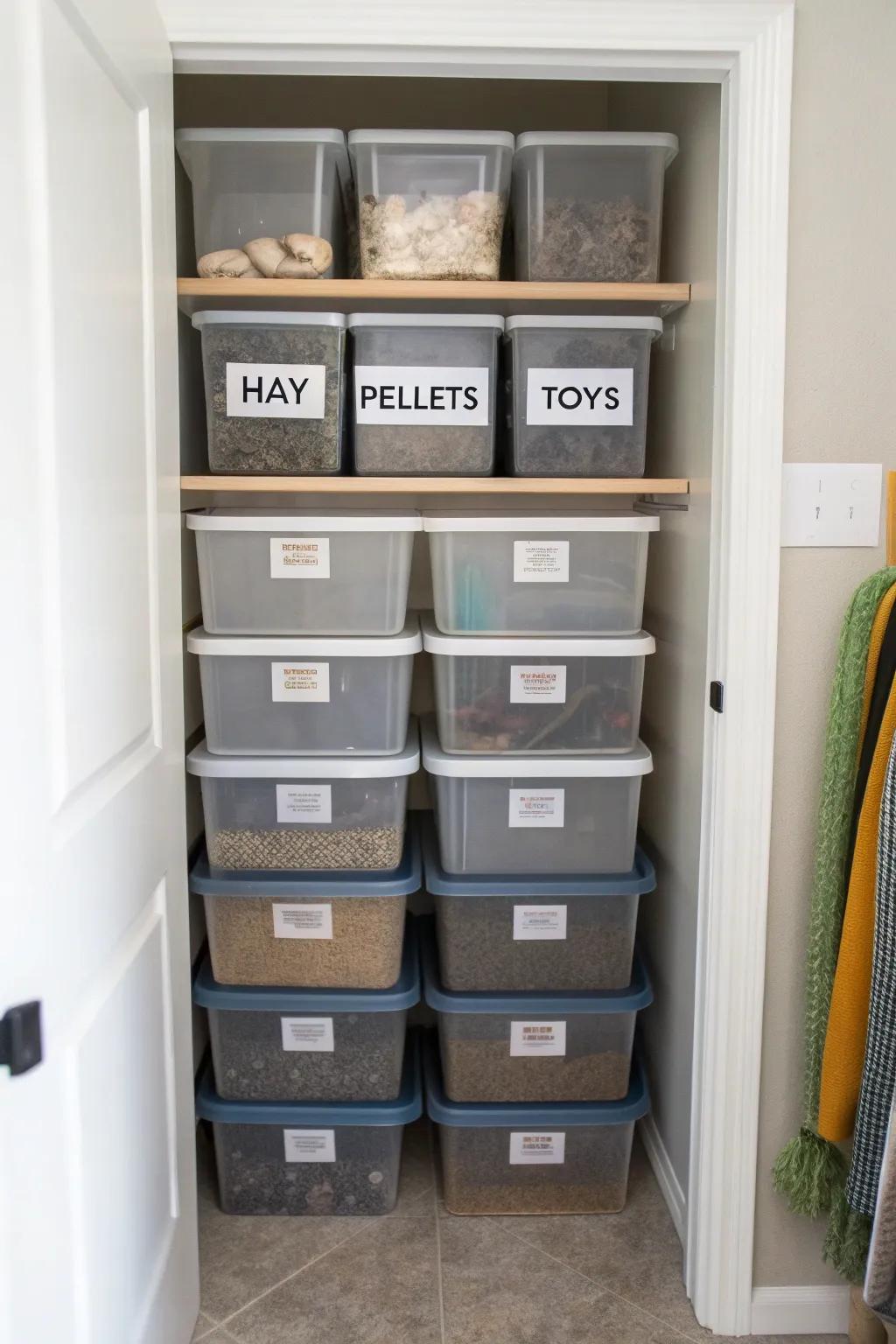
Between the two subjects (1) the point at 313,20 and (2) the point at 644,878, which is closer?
(1) the point at 313,20

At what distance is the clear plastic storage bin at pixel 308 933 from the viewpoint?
1939mm

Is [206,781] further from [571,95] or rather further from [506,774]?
[571,95]

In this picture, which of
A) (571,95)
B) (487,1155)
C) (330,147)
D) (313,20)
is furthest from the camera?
(571,95)

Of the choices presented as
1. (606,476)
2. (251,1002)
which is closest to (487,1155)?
(251,1002)

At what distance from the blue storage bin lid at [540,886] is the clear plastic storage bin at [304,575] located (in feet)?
1.45

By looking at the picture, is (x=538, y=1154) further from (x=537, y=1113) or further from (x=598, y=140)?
(x=598, y=140)

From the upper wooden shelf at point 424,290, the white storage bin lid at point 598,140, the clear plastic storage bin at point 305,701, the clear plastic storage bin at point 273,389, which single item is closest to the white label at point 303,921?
the clear plastic storage bin at point 305,701

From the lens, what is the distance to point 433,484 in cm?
178

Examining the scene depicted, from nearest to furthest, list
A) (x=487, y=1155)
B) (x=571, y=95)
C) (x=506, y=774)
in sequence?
1. (x=506, y=774)
2. (x=487, y=1155)
3. (x=571, y=95)

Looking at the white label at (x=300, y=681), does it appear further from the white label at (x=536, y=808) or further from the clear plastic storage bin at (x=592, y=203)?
the clear plastic storage bin at (x=592, y=203)

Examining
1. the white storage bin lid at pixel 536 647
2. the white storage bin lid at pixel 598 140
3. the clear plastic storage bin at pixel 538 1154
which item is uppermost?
the white storage bin lid at pixel 598 140

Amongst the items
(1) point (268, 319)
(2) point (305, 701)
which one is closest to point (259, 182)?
(1) point (268, 319)

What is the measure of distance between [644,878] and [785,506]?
0.70m

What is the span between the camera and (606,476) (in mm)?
1863
